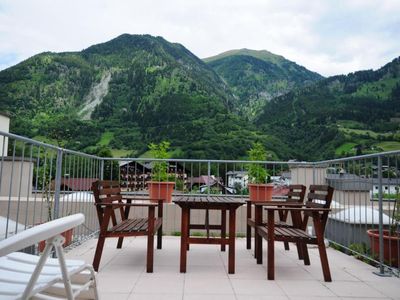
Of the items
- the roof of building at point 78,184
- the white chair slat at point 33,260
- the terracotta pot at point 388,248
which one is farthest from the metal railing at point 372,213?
the roof of building at point 78,184

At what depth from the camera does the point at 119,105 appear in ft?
173

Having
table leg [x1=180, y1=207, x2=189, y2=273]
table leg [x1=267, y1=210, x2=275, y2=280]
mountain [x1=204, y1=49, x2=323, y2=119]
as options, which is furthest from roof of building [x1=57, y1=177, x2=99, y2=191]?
mountain [x1=204, y1=49, x2=323, y2=119]

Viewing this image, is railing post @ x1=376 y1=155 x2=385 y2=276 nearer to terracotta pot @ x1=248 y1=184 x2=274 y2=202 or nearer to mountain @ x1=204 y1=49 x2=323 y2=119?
terracotta pot @ x1=248 y1=184 x2=274 y2=202

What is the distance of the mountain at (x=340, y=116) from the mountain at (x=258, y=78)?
1030 cm

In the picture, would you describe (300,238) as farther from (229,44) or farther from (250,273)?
(229,44)

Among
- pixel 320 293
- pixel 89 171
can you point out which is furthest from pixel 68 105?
pixel 320 293

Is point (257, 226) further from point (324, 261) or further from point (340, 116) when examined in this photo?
point (340, 116)

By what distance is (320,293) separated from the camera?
2.74m

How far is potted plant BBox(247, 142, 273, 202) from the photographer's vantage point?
5453 mm

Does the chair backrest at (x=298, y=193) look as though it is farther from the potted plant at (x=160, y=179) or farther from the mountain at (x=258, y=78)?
the mountain at (x=258, y=78)

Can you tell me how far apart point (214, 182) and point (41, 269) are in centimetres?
498

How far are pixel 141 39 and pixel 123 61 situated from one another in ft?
35.3

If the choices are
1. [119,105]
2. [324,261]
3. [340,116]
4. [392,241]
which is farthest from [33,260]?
[119,105]

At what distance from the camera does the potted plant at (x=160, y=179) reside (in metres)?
5.70
